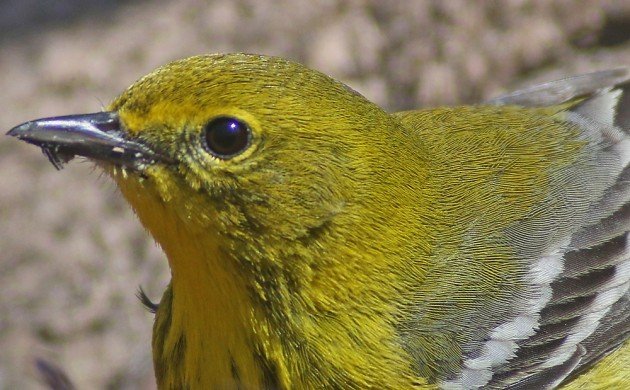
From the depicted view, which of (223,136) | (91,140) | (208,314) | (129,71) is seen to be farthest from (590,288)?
(129,71)

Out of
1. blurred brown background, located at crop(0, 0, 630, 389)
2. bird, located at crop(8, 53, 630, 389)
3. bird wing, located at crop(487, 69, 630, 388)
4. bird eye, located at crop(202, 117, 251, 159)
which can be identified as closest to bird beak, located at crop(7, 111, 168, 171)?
bird, located at crop(8, 53, 630, 389)

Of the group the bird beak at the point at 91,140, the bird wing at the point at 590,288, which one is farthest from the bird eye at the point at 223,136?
the bird wing at the point at 590,288

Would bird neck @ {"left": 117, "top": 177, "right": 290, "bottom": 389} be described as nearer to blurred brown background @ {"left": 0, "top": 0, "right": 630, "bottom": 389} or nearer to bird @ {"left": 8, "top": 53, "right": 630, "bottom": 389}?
bird @ {"left": 8, "top": 53, "right": 630, "bottom": 389}

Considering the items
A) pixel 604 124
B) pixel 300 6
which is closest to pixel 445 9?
pixel 300 6

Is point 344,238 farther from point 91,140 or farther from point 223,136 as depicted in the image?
point 91,140

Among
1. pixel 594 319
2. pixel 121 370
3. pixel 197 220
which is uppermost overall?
pixel 121 370

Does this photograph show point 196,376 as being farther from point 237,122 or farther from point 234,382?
point 237,122
